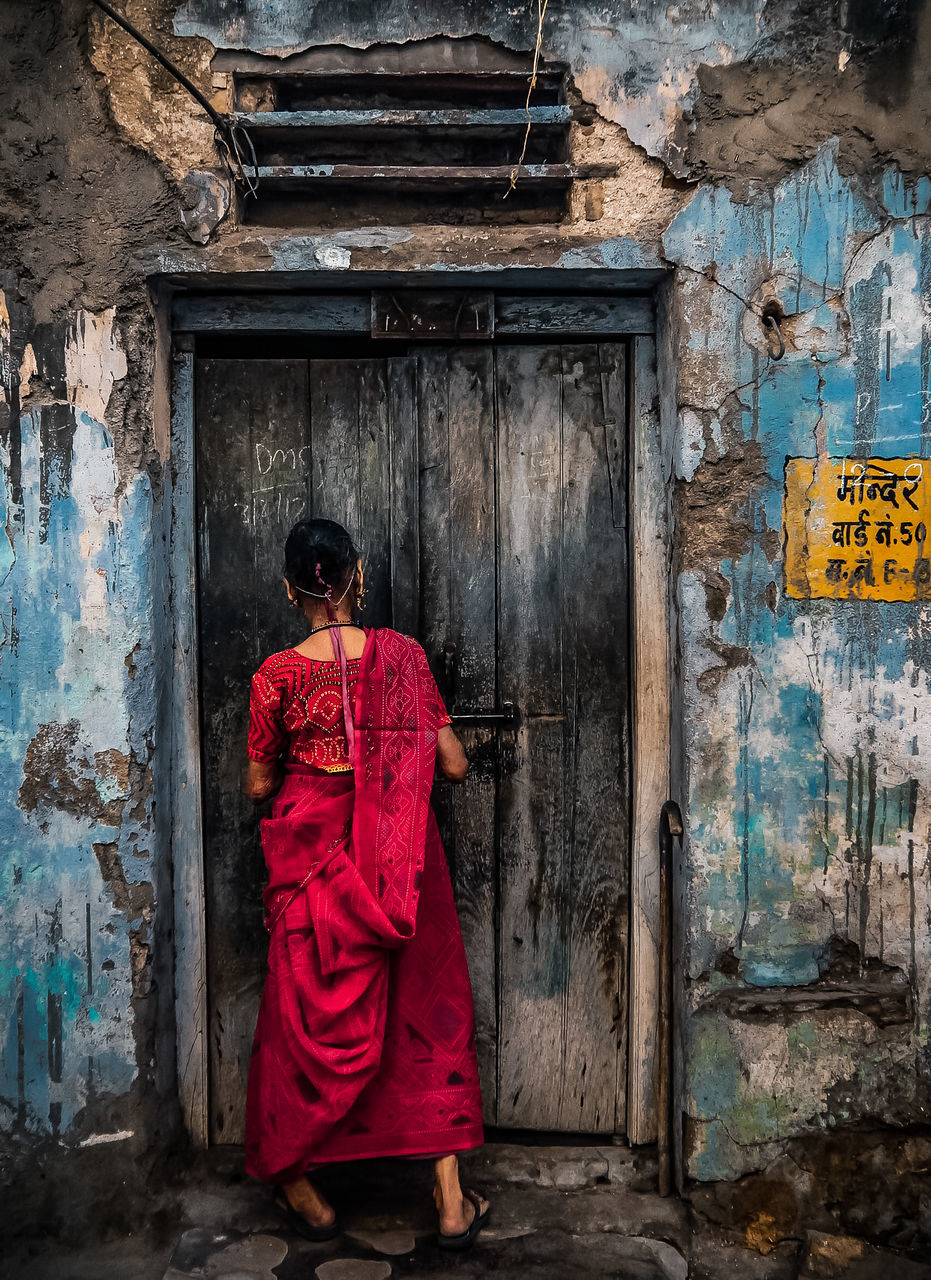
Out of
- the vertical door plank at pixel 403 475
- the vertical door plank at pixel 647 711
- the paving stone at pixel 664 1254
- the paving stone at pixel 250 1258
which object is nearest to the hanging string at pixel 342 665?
the vertical door plank at pixel 403 475

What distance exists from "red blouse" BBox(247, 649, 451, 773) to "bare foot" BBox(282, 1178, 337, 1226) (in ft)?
3.36

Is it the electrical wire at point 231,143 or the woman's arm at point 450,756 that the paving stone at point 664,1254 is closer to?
the woman's arm at point 450,756

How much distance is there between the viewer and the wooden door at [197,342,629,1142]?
2479 mm

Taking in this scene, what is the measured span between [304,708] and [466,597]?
617 mm

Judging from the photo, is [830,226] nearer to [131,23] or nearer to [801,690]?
[801,690]

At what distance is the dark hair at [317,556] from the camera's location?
2.08m

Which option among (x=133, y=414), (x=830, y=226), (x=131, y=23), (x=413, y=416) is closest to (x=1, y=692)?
(x=133, y=414)

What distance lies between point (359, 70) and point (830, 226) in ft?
3.93

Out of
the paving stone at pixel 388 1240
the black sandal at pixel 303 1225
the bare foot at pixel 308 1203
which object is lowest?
the paving stone at pixel 388 1240

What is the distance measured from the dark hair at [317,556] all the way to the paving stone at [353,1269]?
5.14 ft

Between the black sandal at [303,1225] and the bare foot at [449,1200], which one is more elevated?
the bare foot at [449,1200]

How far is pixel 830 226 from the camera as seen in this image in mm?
2195

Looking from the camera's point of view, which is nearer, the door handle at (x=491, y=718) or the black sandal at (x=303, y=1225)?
the black sandal at (x=303, y=1225)

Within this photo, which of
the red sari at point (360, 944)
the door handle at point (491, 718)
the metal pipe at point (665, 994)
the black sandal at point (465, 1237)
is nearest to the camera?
the red sari at point (360, 944)
